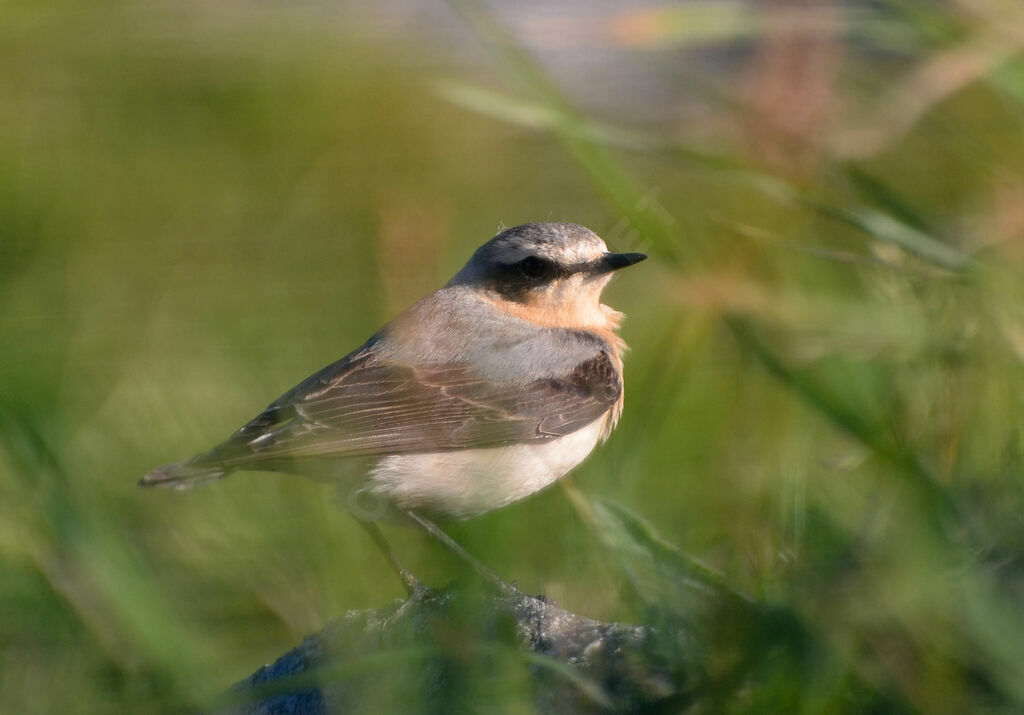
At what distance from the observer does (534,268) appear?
3.75 meters

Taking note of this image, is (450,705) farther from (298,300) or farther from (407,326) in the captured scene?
(298,300)

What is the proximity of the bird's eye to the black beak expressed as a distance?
0.57ft

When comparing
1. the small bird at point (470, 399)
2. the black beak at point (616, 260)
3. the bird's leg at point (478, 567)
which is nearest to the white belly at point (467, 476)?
the small bird at point (470, 399)

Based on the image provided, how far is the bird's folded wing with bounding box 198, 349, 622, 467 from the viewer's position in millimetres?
3080

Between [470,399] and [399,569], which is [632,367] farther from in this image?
[399,569]

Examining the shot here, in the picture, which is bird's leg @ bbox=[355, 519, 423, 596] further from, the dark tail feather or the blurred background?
the dark tail feather

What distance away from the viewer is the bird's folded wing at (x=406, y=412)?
3.08 meters

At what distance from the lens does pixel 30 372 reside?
10.6 feet

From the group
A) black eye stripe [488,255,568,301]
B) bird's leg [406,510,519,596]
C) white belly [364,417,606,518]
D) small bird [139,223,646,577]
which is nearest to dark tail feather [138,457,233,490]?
small bird [139,223,646,577]

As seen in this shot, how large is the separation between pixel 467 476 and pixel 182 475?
750mm

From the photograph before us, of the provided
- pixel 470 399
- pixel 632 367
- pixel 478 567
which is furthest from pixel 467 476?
pixel 478 567

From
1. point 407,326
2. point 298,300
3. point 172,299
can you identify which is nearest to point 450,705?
point 407,326

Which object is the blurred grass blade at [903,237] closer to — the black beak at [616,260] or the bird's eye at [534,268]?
the black beak at [616,260]

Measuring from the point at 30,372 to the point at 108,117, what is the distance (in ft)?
13.3
